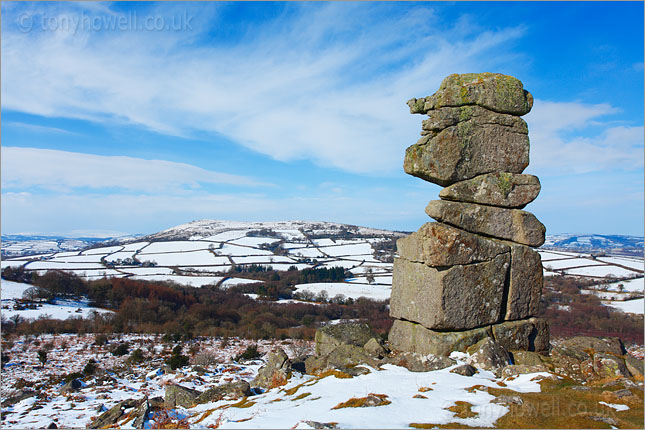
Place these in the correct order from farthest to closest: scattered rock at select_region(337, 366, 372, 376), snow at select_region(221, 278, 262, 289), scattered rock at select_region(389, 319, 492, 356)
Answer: snow at select_region(221, 278, 262, 289) → scattered rock at select_region(389, 319, 492, 356) → scattered rock at select_region(337, 366, 372, 376)

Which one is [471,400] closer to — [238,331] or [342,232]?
[238,331]

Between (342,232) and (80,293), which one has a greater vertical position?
(342,232)

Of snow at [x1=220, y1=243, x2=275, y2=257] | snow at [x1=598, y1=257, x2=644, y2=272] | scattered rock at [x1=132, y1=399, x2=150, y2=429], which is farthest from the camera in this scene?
snow at [x1=220, y1=243, x2=275, y2=257]

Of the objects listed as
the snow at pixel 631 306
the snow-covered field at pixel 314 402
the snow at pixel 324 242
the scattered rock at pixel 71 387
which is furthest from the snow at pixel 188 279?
the snow at pixel 631 306

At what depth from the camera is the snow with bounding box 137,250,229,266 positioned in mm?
116312

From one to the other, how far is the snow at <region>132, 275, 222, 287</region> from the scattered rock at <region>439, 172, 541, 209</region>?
271ft

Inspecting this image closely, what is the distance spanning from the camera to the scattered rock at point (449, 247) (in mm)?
11992

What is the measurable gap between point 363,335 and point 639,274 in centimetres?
10027

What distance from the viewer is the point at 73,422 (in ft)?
42.8

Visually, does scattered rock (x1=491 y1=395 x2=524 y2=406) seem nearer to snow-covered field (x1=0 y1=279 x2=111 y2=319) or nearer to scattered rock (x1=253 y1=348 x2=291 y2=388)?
scattered rock (x1=253 y1=348 x2=291 y2=388)

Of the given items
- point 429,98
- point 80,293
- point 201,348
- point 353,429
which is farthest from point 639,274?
point 80,293

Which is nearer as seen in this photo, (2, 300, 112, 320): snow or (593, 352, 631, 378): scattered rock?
(593, 352, 631, 378): scattered rock

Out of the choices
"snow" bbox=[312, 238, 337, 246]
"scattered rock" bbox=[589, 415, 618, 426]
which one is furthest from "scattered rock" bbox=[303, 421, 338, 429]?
"snow" bbox=[312, 238, 337, 246]

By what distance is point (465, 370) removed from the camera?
10.3 meters
